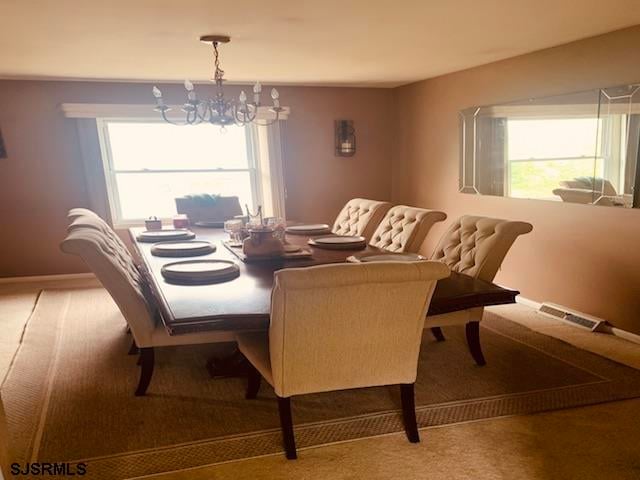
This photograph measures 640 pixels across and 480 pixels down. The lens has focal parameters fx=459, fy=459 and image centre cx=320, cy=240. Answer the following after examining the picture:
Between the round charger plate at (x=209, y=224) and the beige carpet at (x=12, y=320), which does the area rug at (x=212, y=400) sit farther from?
the round charger plate at (x=209, y=224)

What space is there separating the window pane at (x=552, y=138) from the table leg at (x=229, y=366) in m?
2.68

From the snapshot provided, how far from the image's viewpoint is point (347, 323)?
170 centimetres

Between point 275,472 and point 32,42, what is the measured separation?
117 inches

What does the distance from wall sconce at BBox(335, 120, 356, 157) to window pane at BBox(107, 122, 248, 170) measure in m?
1.09

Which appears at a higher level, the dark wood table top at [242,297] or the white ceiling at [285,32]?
A: the white ceiling at [285,32]

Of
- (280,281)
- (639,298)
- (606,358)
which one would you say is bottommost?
(606,358)

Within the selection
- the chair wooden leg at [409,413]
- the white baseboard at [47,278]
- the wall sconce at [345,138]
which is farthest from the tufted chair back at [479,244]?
the white baseboard at [47,278]

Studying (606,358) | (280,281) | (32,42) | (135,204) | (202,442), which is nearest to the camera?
(280,281)

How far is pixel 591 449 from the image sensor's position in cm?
188

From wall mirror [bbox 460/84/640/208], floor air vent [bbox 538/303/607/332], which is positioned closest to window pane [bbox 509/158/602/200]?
wall mirror [bbox 460/84/640/208]

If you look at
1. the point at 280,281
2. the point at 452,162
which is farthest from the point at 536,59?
the point at 280,281

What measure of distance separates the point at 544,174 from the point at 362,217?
1.44m

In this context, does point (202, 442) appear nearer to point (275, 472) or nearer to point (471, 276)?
point (275, 472)

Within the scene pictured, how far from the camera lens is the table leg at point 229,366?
2.58 metres
